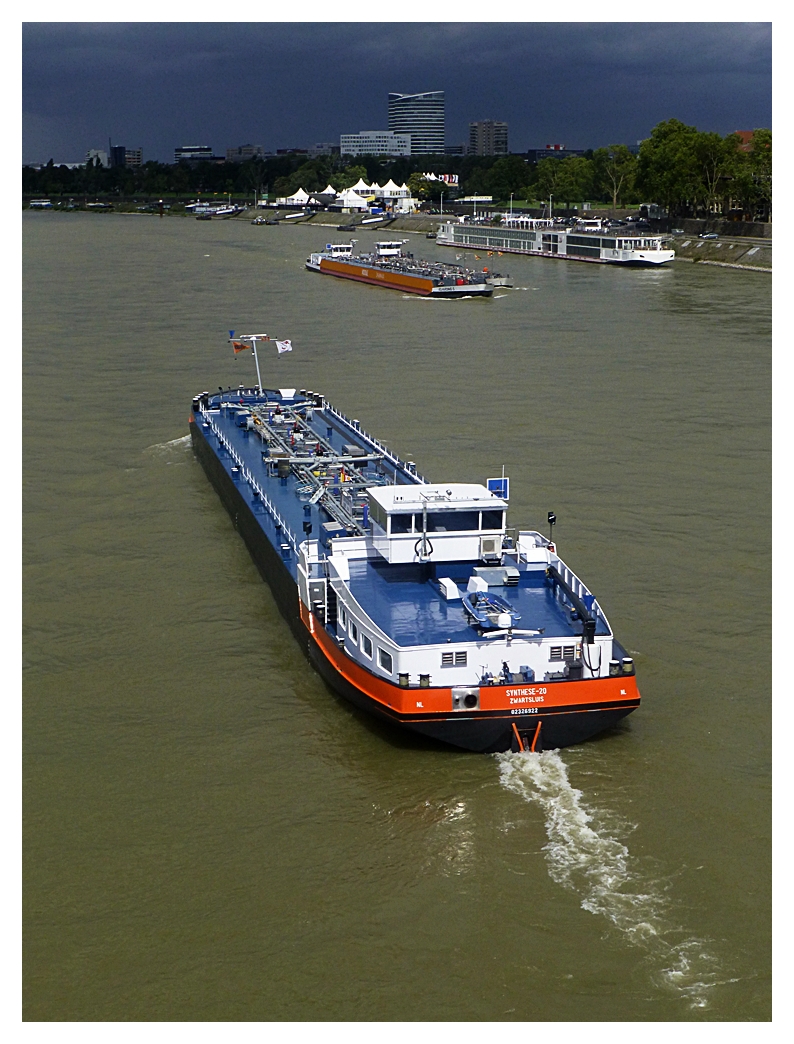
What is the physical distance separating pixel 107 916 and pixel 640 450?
80.5 ft

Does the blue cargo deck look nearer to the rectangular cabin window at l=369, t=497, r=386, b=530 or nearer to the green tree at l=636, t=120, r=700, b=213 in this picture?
the rectangular cabin window at l=369, t=497, r=386, b=530

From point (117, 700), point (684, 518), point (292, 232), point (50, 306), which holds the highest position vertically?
point (292, 232)

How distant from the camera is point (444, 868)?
51.3 feet

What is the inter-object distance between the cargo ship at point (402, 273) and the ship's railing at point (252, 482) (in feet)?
156

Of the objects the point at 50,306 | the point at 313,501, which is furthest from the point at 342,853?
the point at 50,306

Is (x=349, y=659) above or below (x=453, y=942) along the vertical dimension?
above

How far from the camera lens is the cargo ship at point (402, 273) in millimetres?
82938

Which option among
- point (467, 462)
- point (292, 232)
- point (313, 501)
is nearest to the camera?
point (313, 501)

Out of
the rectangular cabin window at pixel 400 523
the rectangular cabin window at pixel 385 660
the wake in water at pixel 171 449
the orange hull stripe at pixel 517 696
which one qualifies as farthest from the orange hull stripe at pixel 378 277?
the orange hull stripe at pixel 517 696

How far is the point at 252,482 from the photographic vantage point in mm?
28766

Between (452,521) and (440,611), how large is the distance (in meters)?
2.07

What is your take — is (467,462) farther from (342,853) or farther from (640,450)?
(342,853)

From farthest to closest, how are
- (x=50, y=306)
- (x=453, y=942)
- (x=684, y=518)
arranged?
(x=50, y=306), (x=684, y=518), (x=453, y=942)

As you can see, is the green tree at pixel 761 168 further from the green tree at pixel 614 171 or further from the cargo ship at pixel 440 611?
the cargo ship at pixel 440 611
